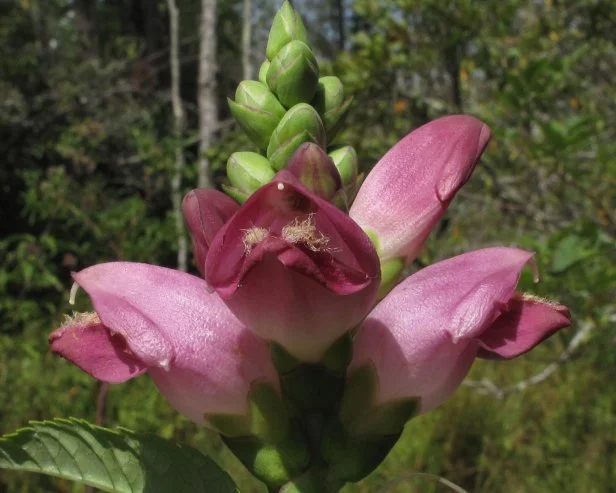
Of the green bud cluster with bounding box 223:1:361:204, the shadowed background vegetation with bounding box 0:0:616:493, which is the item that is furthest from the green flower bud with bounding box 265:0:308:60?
the shadowed background vegetation with bounding box 0:0:616:493

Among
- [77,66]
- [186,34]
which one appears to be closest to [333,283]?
[77,66]

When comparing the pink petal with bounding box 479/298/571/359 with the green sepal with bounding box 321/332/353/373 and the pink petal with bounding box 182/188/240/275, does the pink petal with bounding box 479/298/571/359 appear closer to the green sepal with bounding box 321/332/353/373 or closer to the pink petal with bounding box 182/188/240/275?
the green sepal with bounding box 321/332/353/373

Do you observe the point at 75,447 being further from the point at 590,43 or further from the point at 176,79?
the point at 176,79

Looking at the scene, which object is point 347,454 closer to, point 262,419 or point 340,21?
point 262,419

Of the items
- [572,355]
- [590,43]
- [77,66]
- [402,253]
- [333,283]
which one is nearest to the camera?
[333,283]

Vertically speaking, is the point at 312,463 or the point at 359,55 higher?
the point at 312,463

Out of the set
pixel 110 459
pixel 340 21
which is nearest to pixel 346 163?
pixel 110 459

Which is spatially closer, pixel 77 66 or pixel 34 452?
pixel 34 452
